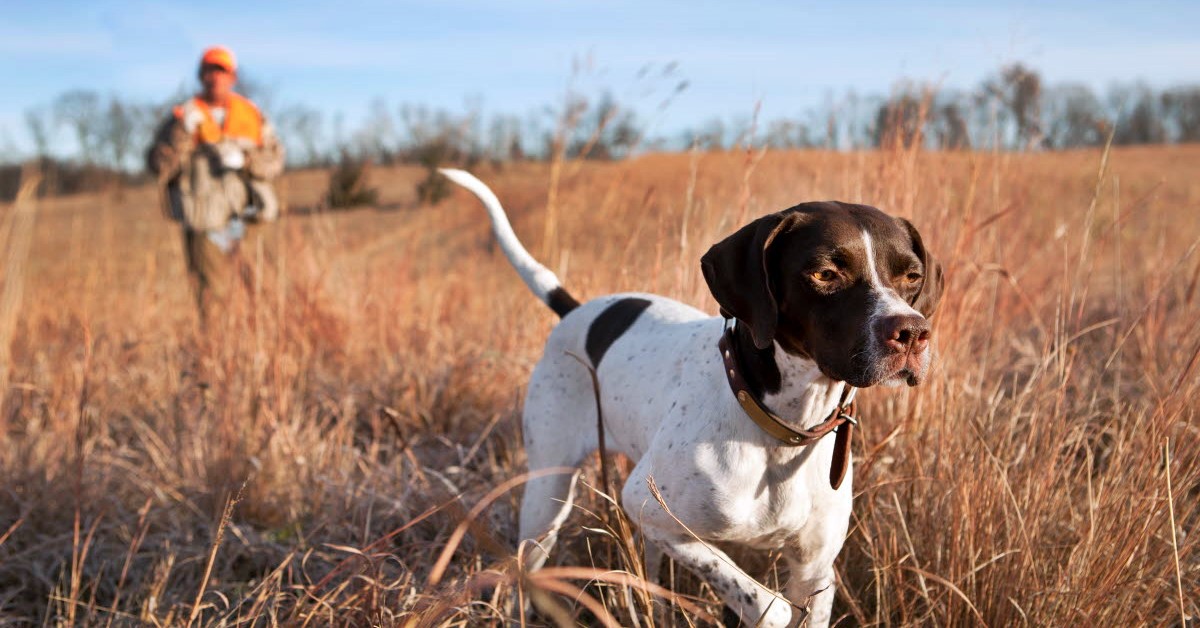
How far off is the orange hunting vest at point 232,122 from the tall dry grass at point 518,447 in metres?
1.23

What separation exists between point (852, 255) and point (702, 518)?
0.66 meters

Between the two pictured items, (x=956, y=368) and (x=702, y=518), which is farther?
(x=956, y=368)

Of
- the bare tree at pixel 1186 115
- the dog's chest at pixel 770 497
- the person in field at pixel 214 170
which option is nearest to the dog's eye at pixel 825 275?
the dog's chest at pixel 770 497

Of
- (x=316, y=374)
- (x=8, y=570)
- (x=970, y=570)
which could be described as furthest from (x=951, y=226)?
(x=8, y=570)

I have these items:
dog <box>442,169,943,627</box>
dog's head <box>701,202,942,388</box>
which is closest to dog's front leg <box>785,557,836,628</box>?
dog <box>442,169,943,627</box>

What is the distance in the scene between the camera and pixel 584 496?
9.68 feet

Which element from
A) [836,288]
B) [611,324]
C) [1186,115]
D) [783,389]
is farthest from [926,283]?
[1186,115]

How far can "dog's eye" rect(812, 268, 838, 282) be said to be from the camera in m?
1.81

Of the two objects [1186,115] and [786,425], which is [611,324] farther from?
[1186,115]

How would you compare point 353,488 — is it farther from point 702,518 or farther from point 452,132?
point 452,132

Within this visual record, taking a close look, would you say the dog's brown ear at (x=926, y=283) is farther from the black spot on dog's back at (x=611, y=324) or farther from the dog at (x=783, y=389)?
the black spot on dog's back at (x=611, y=324)

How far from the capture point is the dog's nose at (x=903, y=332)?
5.35 feet

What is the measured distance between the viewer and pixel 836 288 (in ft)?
5.91

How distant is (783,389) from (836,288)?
26cm
